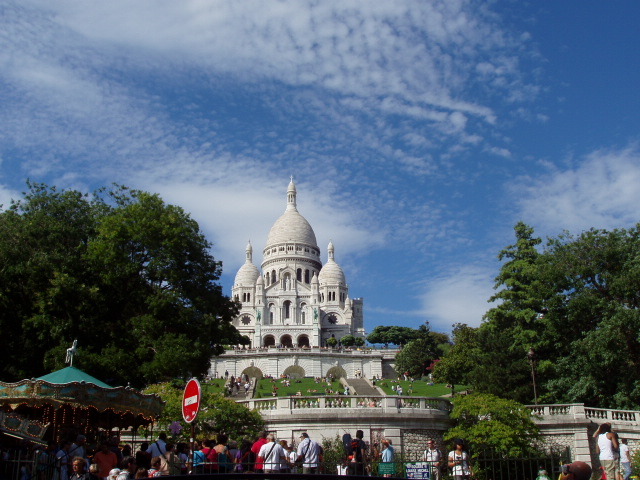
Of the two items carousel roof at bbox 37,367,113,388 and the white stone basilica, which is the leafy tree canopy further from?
the white stone basilica

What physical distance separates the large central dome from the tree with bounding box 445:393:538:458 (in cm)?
9066

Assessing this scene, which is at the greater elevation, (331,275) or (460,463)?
(331,275)

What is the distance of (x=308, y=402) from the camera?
2505 centimetres

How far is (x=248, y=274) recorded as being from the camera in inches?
4456

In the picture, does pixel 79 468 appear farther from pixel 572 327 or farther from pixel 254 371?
pixel 254 371

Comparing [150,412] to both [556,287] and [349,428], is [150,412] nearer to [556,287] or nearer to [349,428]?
[349,428]

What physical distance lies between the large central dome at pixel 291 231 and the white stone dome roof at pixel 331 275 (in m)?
6.92

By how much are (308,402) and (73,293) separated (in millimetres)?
9781

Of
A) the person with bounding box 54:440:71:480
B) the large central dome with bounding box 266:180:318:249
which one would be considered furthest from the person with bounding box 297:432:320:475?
the large central dome with bounding box 266:180:318:249

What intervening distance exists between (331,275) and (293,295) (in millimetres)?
8048

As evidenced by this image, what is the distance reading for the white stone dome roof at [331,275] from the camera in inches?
4267

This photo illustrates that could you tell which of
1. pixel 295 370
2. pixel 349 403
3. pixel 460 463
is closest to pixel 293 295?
pixel 295 370

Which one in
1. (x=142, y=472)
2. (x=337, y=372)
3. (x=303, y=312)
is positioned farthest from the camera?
(x=303, y=312)

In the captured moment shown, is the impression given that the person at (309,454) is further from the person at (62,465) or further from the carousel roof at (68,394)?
the carousel roof at (68,394)
